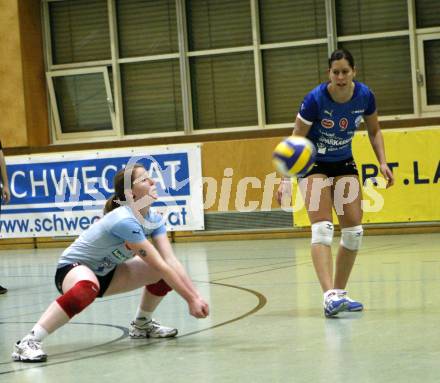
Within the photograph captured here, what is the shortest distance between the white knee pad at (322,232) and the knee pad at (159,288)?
4.15 feet

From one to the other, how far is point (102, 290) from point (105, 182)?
9099mm

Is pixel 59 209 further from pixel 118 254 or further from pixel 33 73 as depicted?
pixel 118 254

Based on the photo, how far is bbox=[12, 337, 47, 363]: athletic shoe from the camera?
4844mm

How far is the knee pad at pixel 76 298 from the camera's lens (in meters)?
4.96

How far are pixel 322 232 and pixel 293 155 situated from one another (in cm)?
71

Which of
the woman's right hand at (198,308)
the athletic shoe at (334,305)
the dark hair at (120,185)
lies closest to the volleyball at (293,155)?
the athletic shoe at (334,305)

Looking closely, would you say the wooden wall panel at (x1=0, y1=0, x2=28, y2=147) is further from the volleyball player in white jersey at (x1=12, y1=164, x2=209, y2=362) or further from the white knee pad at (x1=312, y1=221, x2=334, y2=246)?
the volleyball player in white jersey at (x1=12, y1=164, x2=209, y2=362)

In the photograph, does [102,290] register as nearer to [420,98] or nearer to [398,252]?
[398,252]

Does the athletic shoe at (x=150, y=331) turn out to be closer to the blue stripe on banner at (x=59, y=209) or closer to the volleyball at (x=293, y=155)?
the volleyball at (x=293, y=155)

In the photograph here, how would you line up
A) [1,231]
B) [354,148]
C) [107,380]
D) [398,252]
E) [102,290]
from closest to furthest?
[107,380]
[102,290]
[398,252]
[354,148]
[1,231]

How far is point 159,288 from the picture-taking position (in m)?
5.54

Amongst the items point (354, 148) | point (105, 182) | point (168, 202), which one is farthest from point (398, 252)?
point (105, 182)

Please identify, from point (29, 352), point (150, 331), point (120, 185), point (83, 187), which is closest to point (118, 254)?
point (120, 185)

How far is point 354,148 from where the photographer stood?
1323 centimetres
